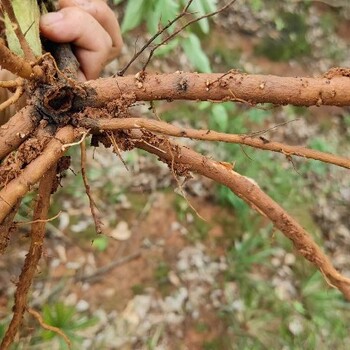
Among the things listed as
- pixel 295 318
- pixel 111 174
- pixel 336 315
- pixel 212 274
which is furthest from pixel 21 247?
pixel 336 315

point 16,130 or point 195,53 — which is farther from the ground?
point 16,130

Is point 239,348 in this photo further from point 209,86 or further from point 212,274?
point 209,86

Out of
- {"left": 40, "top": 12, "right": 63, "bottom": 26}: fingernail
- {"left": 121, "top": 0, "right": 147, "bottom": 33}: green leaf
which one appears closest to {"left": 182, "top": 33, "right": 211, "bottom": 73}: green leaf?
{"left": 121, "top": 0, "right": 147, "bottom": 33}: green leaf

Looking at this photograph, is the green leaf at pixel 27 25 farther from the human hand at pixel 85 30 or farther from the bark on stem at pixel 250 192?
the bark on stem at pixel 250 192

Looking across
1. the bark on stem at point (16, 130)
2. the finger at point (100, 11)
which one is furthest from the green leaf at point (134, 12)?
the bark on stem at point (16, 130)

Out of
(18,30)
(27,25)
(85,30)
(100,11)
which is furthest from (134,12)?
(18,30)

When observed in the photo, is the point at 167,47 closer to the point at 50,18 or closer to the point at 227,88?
the point at 50,18
